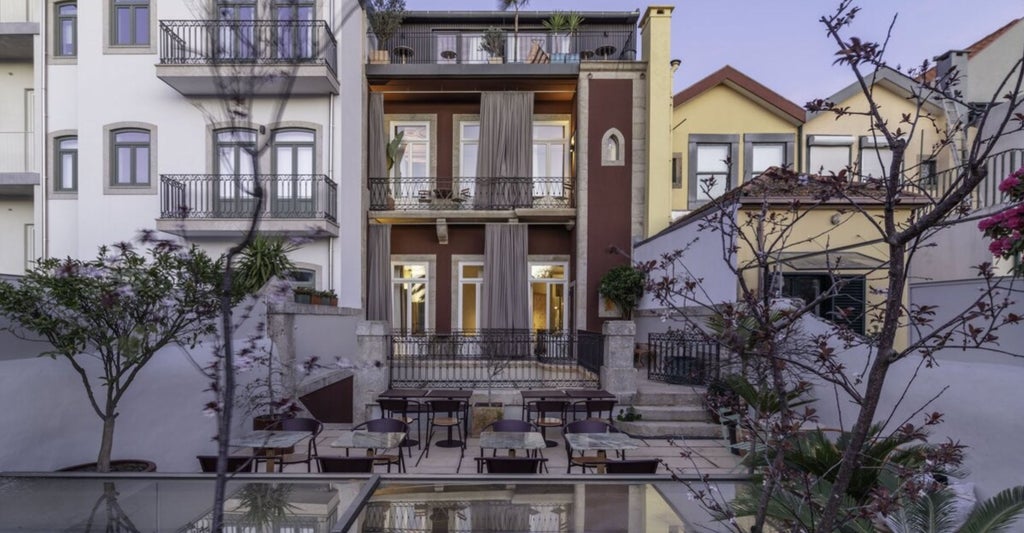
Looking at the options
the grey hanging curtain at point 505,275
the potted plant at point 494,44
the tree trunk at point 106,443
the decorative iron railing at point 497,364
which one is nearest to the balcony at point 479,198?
the grey hanging curtain at point 505,275

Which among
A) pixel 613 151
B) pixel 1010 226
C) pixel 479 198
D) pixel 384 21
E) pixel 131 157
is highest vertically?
pixel 384 21

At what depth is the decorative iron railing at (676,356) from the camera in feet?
30.9

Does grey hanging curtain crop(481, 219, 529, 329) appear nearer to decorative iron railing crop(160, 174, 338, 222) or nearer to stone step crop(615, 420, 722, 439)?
decorative iron railing crop(160, 174, 338, 222)

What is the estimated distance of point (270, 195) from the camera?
41.5 ft

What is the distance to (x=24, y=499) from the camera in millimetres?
3197

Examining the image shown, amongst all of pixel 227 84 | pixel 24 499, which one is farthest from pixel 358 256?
pixel 227 84

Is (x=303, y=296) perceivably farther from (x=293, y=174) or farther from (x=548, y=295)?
(x=548, y=295)

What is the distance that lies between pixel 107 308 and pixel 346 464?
2669mm

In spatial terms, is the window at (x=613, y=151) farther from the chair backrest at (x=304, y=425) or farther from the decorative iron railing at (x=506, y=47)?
the chair backrest at (x=304, y=425)

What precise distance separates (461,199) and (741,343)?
42.6ft

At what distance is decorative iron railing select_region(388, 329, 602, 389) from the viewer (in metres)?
10.4

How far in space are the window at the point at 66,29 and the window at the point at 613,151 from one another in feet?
42.6

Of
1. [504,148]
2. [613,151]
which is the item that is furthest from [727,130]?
[504,148]

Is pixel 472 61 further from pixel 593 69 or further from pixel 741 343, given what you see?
pixel 741 343
